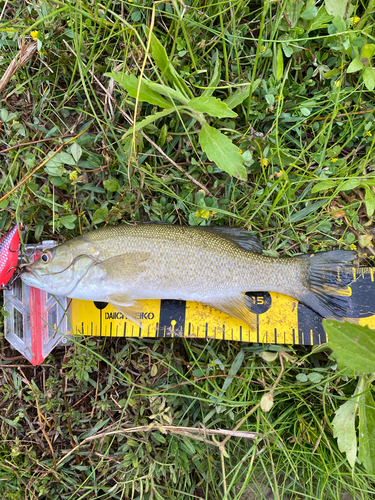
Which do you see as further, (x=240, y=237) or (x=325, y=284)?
(x=240, y=237)

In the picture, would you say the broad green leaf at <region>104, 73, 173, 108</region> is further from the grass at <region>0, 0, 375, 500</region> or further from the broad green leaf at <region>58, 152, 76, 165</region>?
the broad green leaf at <region>58, 152, 76, 165</region>

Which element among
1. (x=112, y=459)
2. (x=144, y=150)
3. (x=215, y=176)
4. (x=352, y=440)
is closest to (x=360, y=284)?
(x=352, y=440)

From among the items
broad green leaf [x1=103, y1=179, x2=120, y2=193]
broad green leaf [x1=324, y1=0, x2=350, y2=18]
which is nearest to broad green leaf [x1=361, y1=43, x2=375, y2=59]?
broad green leaf [x1=324, y1=0, x2=350, y2=18]

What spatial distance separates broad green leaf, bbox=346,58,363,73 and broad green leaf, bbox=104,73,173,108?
5.46 ft

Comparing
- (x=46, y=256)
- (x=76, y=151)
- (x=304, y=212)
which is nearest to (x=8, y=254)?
(x=46, y=256)

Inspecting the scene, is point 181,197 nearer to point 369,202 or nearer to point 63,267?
point 63,267

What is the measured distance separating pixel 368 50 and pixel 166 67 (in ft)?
6.07

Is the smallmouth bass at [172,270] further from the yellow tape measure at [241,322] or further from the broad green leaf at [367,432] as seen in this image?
the broad green leaf at [367,432]

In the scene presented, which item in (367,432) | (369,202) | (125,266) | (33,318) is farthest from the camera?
(33,318)

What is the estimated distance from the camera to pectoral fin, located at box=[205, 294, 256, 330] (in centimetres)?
279

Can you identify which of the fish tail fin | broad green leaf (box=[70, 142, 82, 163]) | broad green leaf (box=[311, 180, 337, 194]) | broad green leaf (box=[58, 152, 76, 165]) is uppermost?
broad green leaf (box=[70, 142, 82, 163])

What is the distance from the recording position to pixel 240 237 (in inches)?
115

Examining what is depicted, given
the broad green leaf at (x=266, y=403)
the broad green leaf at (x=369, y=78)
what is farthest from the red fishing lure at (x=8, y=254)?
the broad green leaf at (x=369, y=78)

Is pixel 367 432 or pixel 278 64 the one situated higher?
pixel 278 64
